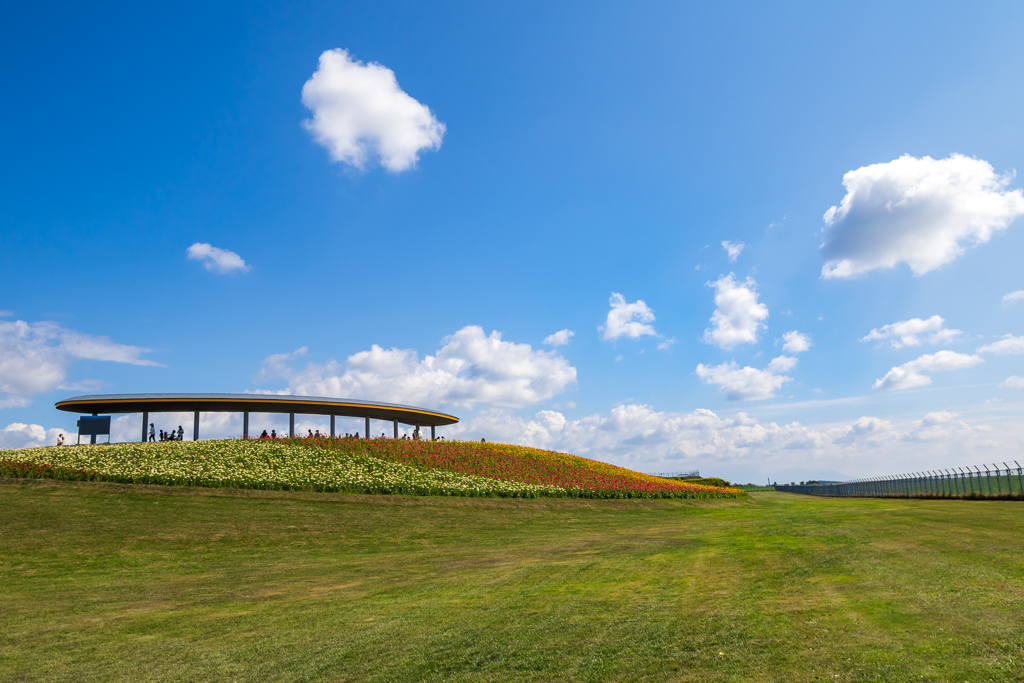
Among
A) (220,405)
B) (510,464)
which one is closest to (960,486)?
(510,464)

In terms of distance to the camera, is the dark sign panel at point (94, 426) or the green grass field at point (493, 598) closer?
the green grass field at point (493, 598)

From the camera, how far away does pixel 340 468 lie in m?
29.8

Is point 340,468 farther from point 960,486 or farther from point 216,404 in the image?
point 960,486

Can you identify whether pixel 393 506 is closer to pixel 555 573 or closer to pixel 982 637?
pixel 555 573

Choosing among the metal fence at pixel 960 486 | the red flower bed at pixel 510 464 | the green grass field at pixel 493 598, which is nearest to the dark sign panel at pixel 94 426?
the red flower bed at pixel 510 464

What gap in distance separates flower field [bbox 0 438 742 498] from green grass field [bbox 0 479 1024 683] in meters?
4.81

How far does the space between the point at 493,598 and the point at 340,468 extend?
21.8m

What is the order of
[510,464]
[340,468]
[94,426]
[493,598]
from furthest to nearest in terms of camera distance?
[94,426] < [510,464] < [340,468] < [493,598]

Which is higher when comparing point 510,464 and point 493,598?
point 510,464

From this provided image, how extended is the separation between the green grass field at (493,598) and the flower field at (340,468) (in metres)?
4.81

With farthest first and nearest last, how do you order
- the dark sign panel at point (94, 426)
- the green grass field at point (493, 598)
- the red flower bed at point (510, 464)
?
the dark sign panel at point (94, 426), the red flower bed at point (510, 464), the green grass field at point (493, 598)

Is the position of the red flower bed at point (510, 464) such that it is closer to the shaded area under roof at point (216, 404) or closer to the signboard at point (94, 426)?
the shaded area under roof at point (216, 404)

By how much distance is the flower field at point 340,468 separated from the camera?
25578mm

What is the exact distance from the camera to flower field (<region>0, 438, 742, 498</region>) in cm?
2558
